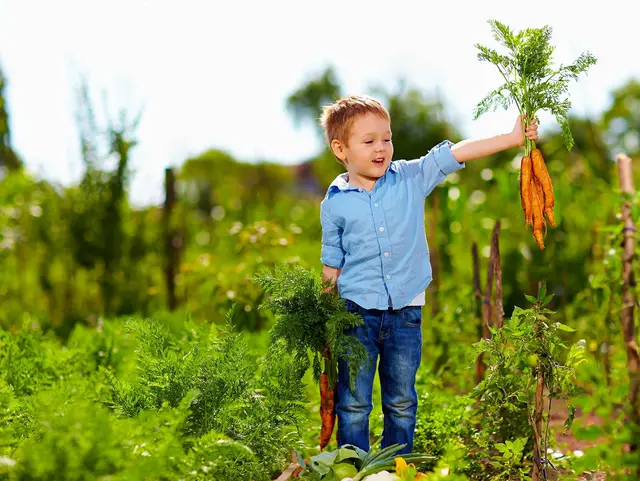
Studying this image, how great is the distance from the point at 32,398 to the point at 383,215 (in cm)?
150

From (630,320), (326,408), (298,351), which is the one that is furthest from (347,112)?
(630,320)

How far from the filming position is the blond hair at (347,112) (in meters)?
2.80

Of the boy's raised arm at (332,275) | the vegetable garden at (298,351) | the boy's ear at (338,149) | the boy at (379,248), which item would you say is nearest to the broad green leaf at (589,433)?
the vegetable garden at (298,351)

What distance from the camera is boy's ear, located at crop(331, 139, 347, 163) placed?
288cm

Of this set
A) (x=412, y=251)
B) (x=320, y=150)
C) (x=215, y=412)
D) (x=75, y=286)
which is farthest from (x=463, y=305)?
(x=320, y=150)

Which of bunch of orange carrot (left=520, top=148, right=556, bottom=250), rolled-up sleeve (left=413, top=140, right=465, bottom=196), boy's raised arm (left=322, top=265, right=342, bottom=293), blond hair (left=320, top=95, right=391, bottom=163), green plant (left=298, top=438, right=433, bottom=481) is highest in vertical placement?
blond hair (left=320, top=95, right=391, bottom=163)

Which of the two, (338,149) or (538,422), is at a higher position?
(338,149)

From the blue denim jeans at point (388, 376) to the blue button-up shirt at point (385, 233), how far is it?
3.2 inches

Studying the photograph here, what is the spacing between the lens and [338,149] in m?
2.90

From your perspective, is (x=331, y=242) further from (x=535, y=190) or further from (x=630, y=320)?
(x=630, y=320)

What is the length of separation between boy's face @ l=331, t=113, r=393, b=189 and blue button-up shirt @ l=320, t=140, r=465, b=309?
0.29 ft

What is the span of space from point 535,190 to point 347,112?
750 millimetres

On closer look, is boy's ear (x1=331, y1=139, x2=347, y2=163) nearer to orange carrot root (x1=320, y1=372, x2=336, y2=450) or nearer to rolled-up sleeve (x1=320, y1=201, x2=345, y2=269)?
rolled-up sleeve (x1=320, y1=201, x2=345, y2=269)

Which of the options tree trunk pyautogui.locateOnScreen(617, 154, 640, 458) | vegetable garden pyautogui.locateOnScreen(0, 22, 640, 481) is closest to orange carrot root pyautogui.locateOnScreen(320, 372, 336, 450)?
vegetable garden pyautogui.locateOnScreen(0, 22, 640, 481)
